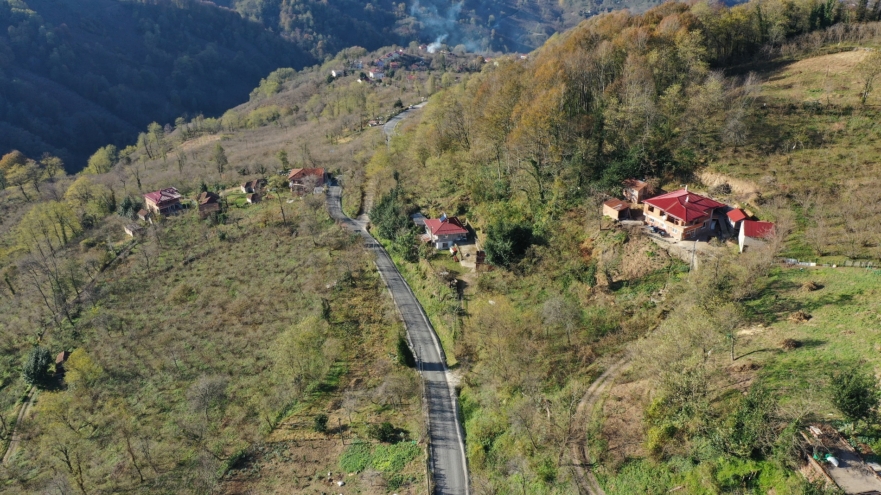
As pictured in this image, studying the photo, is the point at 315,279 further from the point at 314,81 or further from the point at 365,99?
the point at 314,81

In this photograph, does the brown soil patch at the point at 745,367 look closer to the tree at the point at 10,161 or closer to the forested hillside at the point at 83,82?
the tree at the point at 10,161

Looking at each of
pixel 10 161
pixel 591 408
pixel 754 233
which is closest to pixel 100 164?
pixel 10 161

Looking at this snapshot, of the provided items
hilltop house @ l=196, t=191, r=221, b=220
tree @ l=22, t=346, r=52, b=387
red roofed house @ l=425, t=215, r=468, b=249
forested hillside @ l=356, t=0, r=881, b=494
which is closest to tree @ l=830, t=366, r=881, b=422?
forested hillside @ l=356, t=0, r=881, b=494

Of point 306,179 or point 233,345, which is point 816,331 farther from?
point 306,179

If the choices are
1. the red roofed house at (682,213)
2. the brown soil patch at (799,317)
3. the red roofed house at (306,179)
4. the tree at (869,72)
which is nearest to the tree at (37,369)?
the red roofed house at (306,179)

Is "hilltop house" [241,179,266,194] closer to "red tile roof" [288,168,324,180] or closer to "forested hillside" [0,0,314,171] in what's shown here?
"red tile roof" [288,168,324,180]

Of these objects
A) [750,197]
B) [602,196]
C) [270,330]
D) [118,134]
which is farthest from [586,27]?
[118,134]
